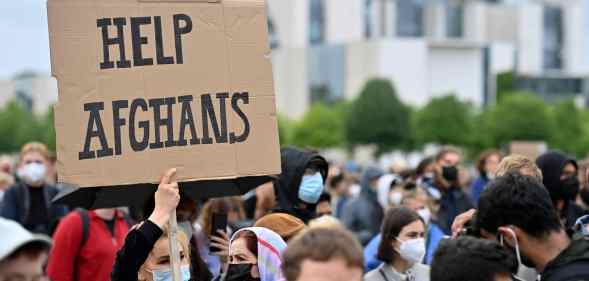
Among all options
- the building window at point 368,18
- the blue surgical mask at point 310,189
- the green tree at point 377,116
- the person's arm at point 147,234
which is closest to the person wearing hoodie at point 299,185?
the blue surgical mask at point 310,189

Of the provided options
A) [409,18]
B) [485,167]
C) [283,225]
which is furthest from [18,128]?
[283,225]

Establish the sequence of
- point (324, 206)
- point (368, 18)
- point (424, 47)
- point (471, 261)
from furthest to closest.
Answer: point (368, 18) < point (424, 47) < point (324, 206) < point (471, 261)

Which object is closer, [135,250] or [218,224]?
[135,250]

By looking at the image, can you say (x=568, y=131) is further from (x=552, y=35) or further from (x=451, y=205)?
(x=451, y=205)

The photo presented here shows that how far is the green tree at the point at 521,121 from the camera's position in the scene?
77812 millimetres

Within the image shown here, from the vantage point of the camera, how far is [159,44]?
17.0 ft

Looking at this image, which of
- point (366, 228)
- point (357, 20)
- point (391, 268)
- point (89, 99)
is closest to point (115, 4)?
point (89, 99)

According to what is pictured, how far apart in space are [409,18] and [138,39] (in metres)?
117

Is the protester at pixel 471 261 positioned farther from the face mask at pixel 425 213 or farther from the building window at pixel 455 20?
the building window at pixel 455 20

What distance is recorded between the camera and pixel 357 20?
115m

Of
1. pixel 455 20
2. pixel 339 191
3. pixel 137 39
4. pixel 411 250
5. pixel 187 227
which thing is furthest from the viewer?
pixel 455 20

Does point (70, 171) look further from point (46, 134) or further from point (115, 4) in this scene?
point (46, 134)

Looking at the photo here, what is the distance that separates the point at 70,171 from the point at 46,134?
9572 cm

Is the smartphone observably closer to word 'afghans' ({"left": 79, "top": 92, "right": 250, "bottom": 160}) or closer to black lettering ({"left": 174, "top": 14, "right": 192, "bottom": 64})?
word 'afghans' ({"left": 79, "top": 92, "right": 250, "bottom": 160})
